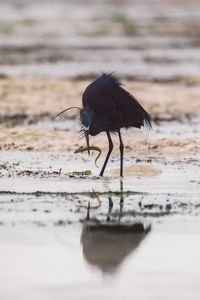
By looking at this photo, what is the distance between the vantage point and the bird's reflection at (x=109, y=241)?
7.09 metres

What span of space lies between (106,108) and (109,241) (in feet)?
11.4

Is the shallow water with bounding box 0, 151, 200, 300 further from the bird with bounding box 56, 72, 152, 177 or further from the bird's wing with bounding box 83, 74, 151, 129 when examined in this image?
the bird's wing with bounding box 83, 74, 151, 129

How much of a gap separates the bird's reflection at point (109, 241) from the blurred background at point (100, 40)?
14523 millimetres

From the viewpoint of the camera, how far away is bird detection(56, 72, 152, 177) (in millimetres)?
10781

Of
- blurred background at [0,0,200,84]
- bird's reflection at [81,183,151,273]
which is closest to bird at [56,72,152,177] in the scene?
bird's reflection at [81,183,151,273]

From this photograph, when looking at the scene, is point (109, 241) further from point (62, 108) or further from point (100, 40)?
point (100, 40)

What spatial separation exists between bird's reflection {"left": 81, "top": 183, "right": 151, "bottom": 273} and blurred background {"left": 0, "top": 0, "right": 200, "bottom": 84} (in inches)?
572

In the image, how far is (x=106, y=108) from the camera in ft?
35.7

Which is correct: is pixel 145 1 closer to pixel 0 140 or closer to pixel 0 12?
pixel 0 12

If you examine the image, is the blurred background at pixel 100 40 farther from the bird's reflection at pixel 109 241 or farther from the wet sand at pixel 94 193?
the bird's reflection at pixel 109 241

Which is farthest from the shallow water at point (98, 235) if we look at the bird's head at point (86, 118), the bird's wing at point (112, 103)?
the bird's wing at point (112, 103)

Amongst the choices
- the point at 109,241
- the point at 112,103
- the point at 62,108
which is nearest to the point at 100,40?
the point at 62,108

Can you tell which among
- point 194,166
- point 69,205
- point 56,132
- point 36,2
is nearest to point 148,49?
point 56,132

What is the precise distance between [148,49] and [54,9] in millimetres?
21303
